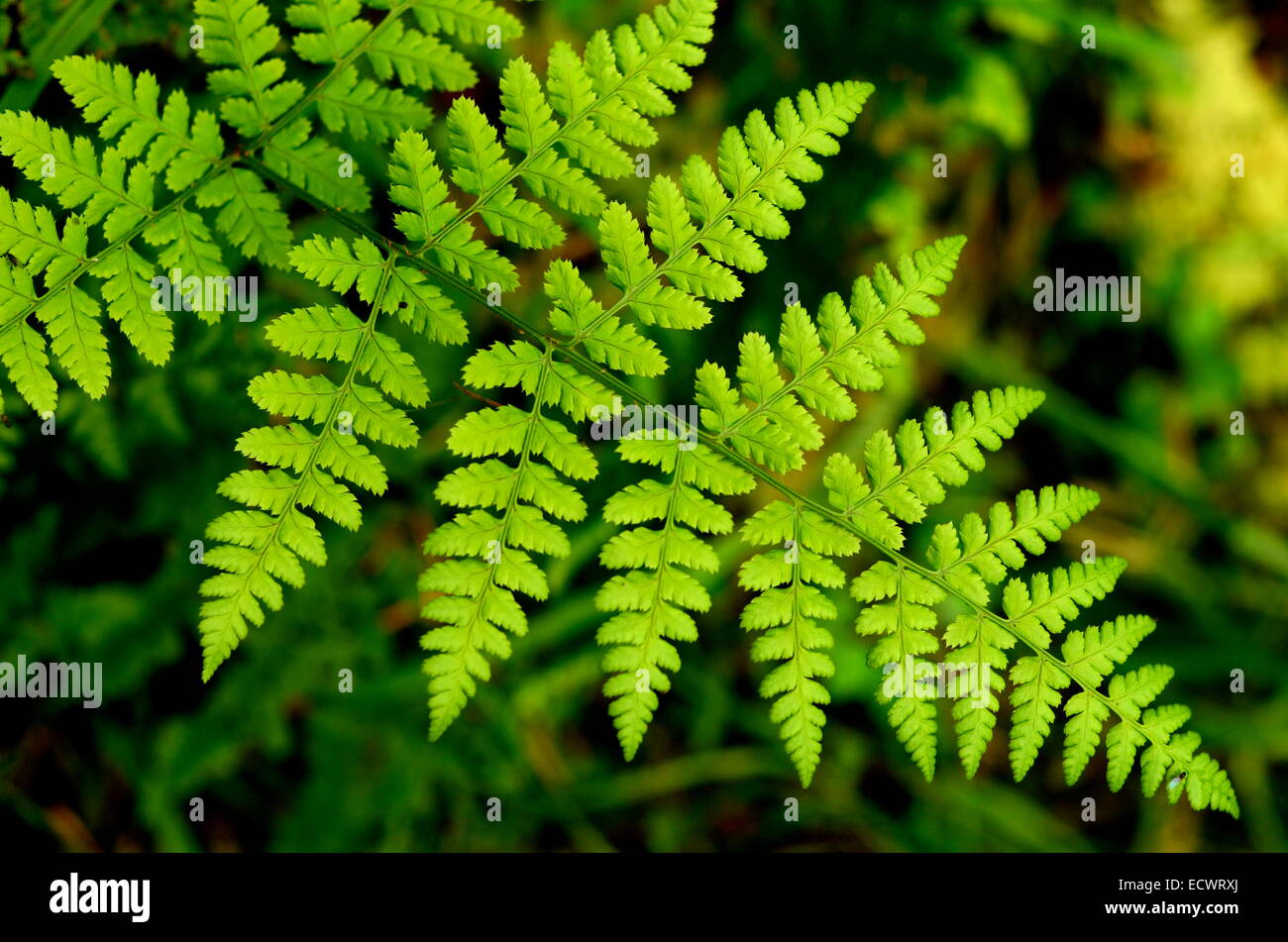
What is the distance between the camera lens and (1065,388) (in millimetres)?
4629

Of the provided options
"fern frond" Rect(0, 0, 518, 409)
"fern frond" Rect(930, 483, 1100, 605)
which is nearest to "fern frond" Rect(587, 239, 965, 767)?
"fern frond" Rect(930, 483, 1100, 605)

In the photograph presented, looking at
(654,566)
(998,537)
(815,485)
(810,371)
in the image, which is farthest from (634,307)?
(815,485)

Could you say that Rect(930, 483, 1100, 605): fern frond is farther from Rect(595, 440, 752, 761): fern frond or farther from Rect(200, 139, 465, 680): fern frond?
Rect(200, 139, 465, 680): fern frond

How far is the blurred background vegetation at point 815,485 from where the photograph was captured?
10.5 feet

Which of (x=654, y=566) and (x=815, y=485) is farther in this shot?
(x=815, y=485)

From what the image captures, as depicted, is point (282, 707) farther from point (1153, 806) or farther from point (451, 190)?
point (1153, 806)

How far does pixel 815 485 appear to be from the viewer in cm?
416

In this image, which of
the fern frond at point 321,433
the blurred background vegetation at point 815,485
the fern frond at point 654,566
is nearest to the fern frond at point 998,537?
the fern frond at point 654,566

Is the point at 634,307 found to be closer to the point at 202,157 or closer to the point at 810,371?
the point at 810,371

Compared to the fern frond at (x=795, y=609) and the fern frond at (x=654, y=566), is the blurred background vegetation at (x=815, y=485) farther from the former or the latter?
the fern frond at (x=795, y=609)

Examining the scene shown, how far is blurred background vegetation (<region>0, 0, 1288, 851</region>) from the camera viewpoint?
126 inches

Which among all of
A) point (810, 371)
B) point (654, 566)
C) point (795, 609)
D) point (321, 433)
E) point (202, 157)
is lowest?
point (795, 609)

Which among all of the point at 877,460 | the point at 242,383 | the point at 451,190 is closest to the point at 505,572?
the point at 877,460

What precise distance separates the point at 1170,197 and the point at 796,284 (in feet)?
6.79
